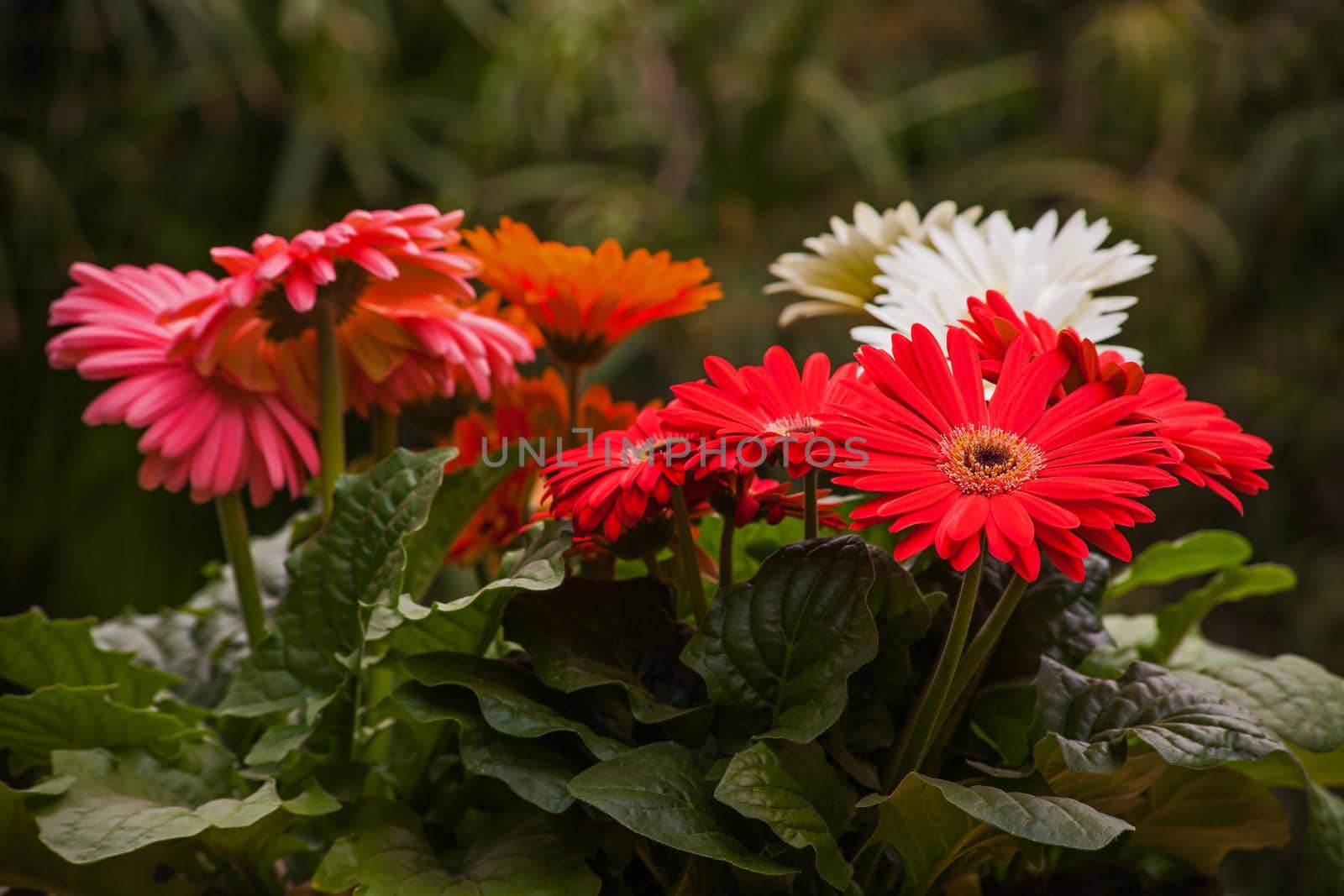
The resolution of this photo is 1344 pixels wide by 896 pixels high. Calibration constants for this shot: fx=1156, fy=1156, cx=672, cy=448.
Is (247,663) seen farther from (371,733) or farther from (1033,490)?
(1033,490)

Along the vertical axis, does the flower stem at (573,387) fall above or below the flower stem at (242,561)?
above

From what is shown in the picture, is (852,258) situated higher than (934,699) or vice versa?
(852,258)

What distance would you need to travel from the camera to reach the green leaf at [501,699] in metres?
0.33

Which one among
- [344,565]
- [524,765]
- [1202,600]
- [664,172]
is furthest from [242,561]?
[664,172]

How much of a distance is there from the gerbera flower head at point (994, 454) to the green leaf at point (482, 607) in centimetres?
9

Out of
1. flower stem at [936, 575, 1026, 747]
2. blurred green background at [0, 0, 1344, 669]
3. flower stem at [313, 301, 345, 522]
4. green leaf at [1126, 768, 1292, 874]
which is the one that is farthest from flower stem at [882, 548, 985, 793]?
blurred green background at [0, 0, 1344, 669]

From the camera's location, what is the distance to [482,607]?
37 cm

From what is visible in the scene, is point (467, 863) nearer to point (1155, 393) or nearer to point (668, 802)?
point (668, 802)

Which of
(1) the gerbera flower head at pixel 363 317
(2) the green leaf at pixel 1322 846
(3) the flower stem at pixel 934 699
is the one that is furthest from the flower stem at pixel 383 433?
(2) the green leaf at pixel 1322 846

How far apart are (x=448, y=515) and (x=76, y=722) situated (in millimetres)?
136

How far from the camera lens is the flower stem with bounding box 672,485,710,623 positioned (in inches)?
12.8

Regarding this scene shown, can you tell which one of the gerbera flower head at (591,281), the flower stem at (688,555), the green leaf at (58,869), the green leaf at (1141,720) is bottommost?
the green leaf at (58,869)

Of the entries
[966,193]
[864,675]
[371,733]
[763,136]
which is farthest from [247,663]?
[966,193]

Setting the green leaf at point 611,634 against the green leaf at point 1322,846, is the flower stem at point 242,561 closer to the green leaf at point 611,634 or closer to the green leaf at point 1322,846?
the green leaf at point 611,634
